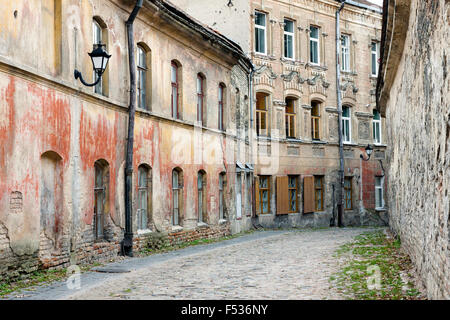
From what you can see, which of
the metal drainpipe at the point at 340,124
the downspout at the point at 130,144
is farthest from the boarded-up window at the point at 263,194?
the downspout at the point at 130,144

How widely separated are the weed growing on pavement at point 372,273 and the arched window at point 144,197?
4984mm

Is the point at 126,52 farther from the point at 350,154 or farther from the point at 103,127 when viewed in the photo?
the point at 350,154

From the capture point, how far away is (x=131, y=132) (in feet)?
49.9

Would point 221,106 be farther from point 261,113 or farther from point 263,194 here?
point 263,194

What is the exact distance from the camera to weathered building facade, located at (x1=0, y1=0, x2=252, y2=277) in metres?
10.6

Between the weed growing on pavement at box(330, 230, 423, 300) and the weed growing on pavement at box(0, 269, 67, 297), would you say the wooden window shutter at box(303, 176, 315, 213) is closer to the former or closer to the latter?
the weed growing on pavement at box(330, 230, 423, 300)

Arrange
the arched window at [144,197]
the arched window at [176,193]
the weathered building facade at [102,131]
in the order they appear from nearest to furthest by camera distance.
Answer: the weathered building facade at [102,131] → the arched window at [144,197] → the arched window at [176,193]

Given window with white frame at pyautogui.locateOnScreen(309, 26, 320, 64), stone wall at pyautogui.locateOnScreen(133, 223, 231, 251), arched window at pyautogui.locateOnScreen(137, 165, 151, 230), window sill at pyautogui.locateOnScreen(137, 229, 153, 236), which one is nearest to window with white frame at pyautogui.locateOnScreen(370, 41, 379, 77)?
window with white frame at pyautogui.locateOnScreen(309, 26, 320, 64)

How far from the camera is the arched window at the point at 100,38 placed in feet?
46.2

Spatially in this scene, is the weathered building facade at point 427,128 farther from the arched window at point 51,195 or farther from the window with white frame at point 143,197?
the window with white frame at point 143,197

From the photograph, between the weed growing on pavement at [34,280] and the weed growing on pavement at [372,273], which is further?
the weed growing on pavement at [34,280]

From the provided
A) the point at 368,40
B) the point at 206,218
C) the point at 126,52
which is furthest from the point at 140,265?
the point at 368,40

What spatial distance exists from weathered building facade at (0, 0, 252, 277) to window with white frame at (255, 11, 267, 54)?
501 centimetres
